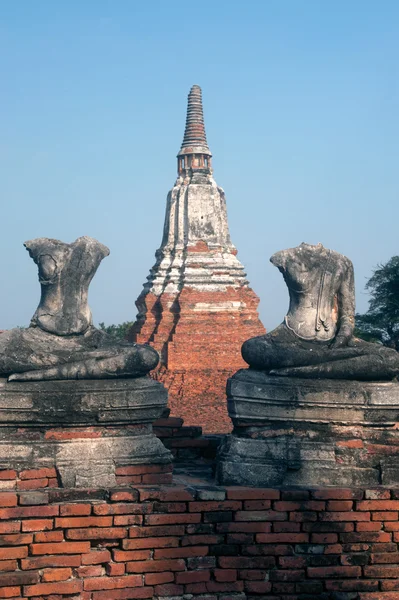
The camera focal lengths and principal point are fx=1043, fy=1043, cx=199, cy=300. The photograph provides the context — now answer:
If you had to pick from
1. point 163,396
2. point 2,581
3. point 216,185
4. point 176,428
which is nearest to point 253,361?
point 163,396

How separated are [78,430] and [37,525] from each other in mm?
798

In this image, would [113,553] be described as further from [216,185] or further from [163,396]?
[216,185]

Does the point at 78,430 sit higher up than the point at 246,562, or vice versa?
the point at 78,430

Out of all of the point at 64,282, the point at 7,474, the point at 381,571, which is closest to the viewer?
the point at 7,474

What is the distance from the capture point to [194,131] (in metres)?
35.3

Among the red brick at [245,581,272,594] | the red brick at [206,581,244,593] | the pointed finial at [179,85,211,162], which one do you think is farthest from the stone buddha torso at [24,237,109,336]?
the pointed finial at [179,85,211,162]

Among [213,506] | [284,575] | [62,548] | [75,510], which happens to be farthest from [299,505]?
[62,548]

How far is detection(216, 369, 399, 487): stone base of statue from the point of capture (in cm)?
809

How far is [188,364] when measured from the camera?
32.6 m

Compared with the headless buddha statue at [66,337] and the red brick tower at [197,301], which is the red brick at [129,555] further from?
the red brick tower at [197,301]

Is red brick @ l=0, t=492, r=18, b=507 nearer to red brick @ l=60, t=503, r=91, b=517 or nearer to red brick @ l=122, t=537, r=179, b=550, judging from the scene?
red brick @ l=60, t=503, r=91, b=517

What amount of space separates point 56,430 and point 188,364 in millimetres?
24712

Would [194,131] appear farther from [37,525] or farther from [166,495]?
[37,525]

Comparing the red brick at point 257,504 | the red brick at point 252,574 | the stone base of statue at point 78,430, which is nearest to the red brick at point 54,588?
the stone base of statue at point 78,430
